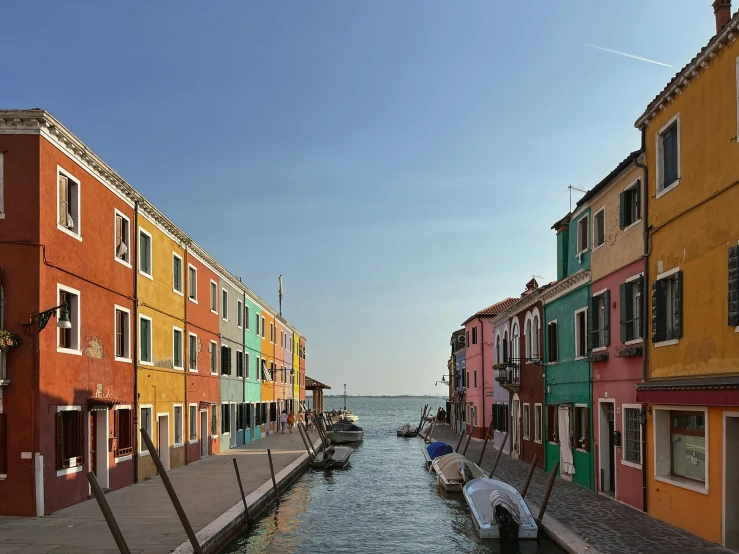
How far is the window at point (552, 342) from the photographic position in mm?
24141

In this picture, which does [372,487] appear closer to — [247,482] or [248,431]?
[247,482]

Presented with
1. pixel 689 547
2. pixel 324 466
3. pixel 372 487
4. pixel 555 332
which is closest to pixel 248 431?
pixel 324 466

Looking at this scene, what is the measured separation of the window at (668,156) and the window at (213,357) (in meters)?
22.2

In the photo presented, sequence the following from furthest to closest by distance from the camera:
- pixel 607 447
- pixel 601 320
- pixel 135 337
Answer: pixel 135 337 < pixel 601 320 < pixel 607 447

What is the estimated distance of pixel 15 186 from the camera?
15680 mm

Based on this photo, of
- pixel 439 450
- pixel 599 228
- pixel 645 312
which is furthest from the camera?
pixel 439 450

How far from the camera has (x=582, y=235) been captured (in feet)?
70.3

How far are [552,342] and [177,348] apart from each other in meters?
13.5

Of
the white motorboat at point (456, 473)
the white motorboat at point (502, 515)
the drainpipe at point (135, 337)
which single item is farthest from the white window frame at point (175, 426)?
the white motorboat at point (502, 515)

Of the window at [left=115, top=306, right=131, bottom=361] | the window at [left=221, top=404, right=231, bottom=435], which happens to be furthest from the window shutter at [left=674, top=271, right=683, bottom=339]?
the window at [left=221, top=404, right=231, bottom=435]

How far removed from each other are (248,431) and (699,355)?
1224 inches

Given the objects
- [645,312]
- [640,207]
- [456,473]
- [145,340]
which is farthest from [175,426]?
[640,207]

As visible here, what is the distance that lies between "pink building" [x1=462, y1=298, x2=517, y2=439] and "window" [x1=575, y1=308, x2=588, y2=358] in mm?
17682

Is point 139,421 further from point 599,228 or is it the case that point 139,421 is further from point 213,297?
point 599,228
